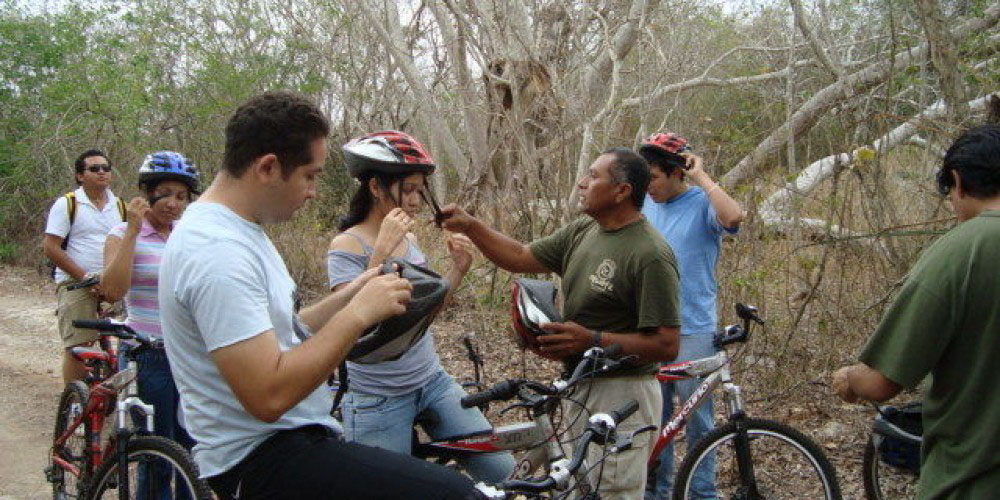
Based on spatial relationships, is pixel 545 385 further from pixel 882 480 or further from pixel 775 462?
pixel 882 480

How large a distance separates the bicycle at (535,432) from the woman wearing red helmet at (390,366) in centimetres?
6

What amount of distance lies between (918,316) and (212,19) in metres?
13.9

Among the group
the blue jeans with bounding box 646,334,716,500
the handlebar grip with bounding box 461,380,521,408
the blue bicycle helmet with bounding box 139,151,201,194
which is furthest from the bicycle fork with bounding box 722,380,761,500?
the blue bicycle helmet with bounding box 139,151,201,194

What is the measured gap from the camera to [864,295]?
20.2ft

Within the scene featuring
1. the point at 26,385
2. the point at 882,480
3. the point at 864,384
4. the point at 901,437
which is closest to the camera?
the point at 864,384

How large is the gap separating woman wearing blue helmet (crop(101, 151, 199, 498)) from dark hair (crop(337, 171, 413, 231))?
4.75 feet

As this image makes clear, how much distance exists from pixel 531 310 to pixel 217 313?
1.66m

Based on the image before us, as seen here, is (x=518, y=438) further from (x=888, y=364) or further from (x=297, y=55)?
(x=297, y=55)

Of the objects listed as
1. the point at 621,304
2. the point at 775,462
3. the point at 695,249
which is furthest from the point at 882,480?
the point at 621,304

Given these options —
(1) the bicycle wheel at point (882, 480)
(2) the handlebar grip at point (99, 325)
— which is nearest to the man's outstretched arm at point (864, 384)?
(1) the bicycle wheel at point (882, 480)

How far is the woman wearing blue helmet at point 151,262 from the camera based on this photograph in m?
4.33

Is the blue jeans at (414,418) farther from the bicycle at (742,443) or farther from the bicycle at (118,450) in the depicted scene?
the bicycle at (742,443)

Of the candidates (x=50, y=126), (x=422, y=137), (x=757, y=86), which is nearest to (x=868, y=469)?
(x=757, y=86)

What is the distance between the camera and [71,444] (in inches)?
207
